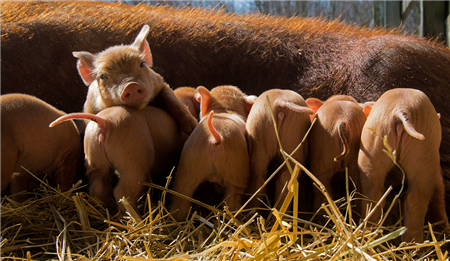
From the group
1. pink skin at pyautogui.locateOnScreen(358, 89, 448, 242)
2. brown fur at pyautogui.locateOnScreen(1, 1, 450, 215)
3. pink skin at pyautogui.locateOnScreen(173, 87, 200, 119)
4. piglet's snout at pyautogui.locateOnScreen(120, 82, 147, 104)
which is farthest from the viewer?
brown fur at pyautogui.locateOnScreen(1, 1, 450, 215)

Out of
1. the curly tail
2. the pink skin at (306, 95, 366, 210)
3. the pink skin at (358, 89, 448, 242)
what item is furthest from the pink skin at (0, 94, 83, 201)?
the curly tail

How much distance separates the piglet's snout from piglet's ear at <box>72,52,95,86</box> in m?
0.36

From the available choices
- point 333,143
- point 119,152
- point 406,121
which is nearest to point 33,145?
point 119,152

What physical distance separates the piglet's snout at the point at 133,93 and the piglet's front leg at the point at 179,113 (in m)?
0.27

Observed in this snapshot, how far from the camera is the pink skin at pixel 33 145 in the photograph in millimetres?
1518

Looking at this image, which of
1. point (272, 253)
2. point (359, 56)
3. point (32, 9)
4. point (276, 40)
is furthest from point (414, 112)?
point (32, 9)

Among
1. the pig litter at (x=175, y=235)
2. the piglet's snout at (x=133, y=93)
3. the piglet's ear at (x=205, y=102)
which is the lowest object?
the pig litter at (x=175, y=235)

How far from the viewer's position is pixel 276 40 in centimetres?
280

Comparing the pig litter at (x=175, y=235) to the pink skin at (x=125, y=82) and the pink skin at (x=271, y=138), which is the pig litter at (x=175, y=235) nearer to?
the pink skin at (x=271, y=138)

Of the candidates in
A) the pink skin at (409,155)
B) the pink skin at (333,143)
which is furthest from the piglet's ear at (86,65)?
the pink skin at (409,155)

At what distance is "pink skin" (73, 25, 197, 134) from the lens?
1.62 meters

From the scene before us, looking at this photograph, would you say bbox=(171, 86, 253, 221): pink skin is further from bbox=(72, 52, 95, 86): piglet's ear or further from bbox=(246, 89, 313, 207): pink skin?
bbox=(72, 52, 95, 86): piglet's ear

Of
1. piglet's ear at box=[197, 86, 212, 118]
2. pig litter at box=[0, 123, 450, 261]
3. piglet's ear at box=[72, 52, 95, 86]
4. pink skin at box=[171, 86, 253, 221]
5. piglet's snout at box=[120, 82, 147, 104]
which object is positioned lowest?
pig litter at box=[0, 123, 450, 261]

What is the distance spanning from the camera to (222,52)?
279cm
